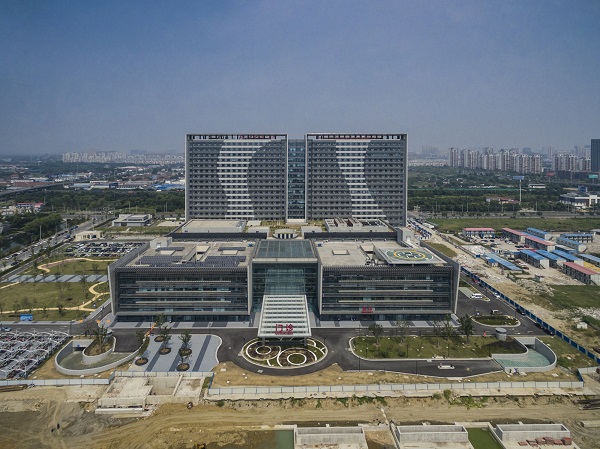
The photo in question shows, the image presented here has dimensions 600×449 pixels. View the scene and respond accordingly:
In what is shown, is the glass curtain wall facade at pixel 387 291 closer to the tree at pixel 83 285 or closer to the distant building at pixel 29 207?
the tree at pixel 83 285

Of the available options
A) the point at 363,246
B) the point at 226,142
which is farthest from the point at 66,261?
the point at 363,246

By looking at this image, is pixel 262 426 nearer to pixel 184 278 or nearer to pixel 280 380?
pixel 280 380

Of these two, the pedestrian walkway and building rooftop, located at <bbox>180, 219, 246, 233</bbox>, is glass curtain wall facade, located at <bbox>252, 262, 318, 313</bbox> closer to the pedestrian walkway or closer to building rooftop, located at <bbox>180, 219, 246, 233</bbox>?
building rooftop, located at <bbox>180, 219, 246, 233</bbox>

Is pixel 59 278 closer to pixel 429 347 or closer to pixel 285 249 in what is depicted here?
pixel 285 249

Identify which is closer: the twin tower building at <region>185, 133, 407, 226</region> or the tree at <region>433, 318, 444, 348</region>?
the tree at <region>433, 318, 444, 348</region>

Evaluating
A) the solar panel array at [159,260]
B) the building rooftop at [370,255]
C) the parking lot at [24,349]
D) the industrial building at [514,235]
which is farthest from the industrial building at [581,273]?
the parking lot at [24,349]

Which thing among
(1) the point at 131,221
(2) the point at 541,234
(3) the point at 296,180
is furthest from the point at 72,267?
(2) the point at 541,234

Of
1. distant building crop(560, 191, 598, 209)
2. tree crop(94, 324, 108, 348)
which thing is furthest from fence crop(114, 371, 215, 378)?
distant building crop(560, 191, 598, 209)
